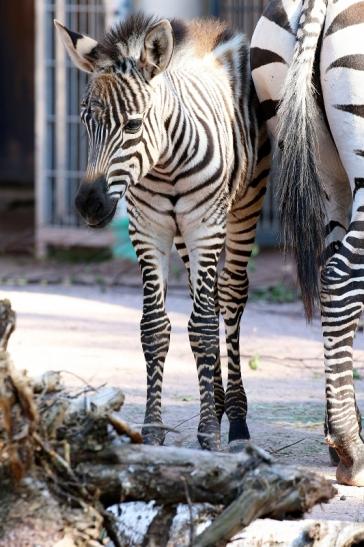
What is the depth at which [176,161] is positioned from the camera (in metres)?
5.37

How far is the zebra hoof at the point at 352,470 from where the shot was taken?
5.02 metres

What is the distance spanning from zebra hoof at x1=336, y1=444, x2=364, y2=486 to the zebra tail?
1.03m

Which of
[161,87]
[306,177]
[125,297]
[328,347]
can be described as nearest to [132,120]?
[161,87]

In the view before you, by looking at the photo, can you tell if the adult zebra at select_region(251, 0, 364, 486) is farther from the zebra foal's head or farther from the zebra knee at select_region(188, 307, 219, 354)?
the zebra foal's head

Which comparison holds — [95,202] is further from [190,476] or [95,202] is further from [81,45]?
[190,476]

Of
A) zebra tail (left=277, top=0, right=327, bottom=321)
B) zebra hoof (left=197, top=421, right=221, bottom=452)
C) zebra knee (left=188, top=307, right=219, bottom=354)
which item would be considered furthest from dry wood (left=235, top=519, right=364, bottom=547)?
zebra tail (left=277, top=0, right=327, bottom=321)

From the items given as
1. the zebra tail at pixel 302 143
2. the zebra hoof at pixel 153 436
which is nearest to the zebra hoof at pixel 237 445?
the zebra hoof at pixel 153 436

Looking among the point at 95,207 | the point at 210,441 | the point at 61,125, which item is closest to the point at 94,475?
the point at 95,207

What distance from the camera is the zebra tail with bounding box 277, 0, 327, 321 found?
5227mm

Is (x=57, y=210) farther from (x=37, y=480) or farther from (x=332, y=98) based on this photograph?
(x=37, y=480)

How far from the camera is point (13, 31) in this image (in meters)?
18.3

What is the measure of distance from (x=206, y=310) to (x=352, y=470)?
1.07m

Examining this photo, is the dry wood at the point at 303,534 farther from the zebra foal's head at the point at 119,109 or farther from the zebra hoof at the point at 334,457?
the zebra foal's head at the point at 119,109

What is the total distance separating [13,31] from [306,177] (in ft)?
45.8
